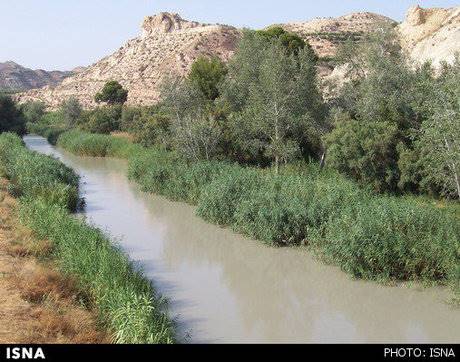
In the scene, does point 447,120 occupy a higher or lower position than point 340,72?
lower

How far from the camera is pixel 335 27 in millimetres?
108688

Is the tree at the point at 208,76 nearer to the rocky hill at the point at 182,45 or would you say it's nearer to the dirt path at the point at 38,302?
the rocky hill at the point at 182,45

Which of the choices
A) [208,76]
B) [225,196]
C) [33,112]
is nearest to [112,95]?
[33,112]

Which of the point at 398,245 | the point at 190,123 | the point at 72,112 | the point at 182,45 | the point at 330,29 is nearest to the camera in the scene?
the point at 398,245

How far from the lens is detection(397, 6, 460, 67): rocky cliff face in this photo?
4175 cm

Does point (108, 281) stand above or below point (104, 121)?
below

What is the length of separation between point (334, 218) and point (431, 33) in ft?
136

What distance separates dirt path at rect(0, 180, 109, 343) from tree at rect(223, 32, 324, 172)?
14.6m

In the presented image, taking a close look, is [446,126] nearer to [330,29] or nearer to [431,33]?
[431,33]

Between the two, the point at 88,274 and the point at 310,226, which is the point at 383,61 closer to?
the point at 310,226

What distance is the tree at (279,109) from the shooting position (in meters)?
26.2

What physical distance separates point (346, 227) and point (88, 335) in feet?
27.0

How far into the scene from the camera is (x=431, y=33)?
51406mm
